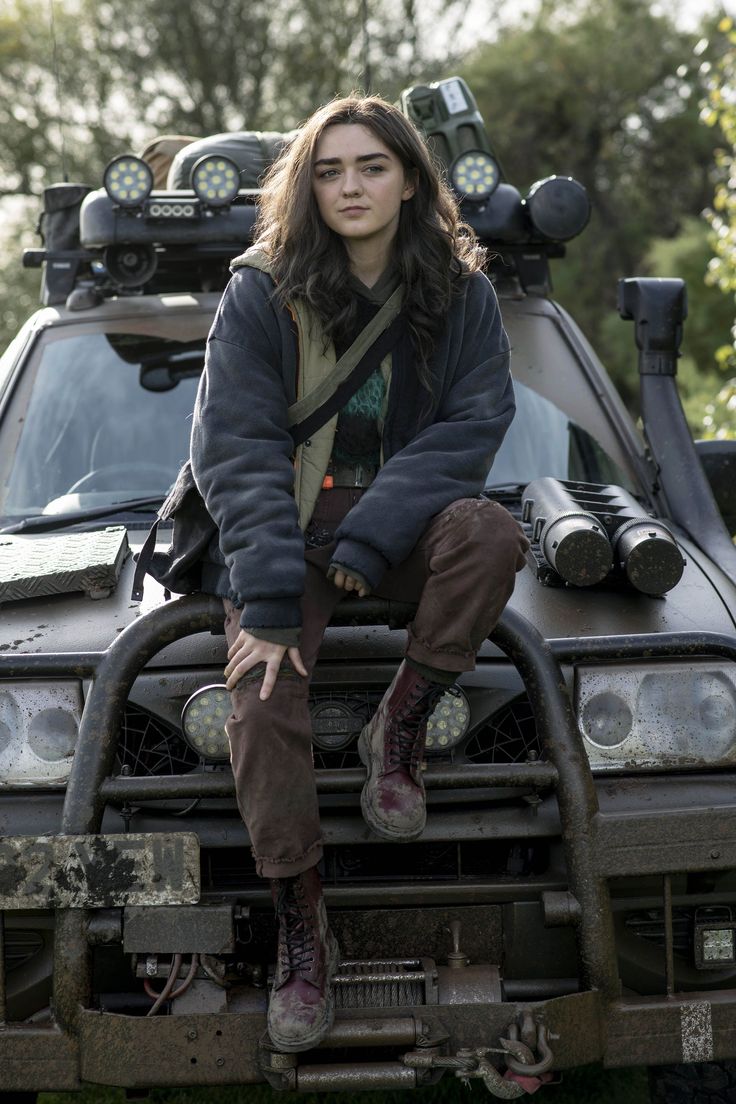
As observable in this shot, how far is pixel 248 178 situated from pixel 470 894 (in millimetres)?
3276

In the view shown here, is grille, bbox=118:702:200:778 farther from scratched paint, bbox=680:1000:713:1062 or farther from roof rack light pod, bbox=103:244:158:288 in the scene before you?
roof rack light pod, bbox=103:244:158:288

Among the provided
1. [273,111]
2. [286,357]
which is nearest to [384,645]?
[286,357]

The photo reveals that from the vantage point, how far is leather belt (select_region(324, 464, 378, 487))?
3.28 meters

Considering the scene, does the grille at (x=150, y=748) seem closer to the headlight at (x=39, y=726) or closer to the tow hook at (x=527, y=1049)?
the headlight at (x=39, y=726)

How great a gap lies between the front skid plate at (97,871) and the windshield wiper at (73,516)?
4.41ft

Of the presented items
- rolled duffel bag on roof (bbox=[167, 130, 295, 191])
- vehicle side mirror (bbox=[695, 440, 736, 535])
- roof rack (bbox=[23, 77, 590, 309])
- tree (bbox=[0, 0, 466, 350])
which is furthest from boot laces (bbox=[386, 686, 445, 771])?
tree (bbox=[0, 0, 466, 350])

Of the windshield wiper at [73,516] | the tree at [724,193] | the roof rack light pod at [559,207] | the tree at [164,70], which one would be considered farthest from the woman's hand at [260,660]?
the tree at [164,70]

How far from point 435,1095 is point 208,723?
1.51 meters

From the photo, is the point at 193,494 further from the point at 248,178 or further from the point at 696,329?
the point at 696,329

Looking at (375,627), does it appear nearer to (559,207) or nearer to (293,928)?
(293,928)

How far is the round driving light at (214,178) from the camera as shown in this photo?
4.67 metres

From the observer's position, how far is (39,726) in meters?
3.14

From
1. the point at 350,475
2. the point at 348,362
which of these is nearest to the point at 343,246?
the point at 348,362

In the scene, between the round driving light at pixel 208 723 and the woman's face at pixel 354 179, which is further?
the woman's face at pixel 354 179
